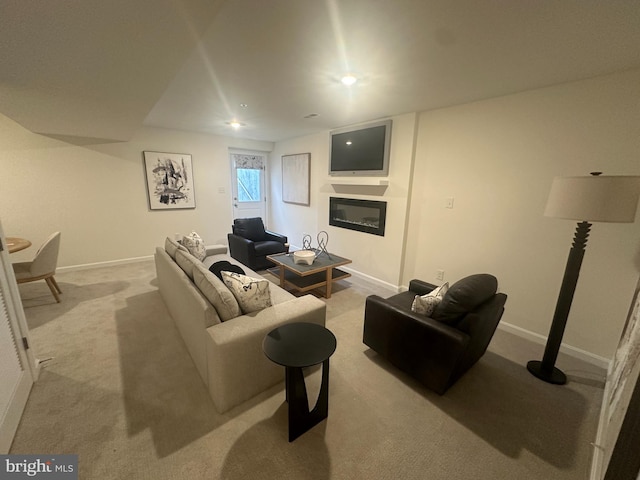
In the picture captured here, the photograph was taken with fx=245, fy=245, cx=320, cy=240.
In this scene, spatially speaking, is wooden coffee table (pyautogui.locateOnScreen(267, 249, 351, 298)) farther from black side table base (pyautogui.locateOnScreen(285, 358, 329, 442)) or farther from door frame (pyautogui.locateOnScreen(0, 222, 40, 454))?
door frame (pyautogui.locateOnScreen(0, 222, 40, 454))

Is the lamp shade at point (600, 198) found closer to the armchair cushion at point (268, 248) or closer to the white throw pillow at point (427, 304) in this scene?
the white throw pillow at point (427, 304)

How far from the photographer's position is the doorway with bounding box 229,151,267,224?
5.47 m

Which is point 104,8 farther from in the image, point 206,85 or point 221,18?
point 206,85

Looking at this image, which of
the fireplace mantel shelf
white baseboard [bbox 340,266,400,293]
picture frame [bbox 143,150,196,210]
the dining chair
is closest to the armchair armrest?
picture frame [bbox 143,150,196,210]

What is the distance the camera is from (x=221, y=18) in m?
1.34

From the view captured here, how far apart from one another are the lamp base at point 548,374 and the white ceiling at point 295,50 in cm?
227

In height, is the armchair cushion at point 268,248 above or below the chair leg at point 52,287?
above

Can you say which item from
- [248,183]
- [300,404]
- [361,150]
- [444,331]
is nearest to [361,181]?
[361,150]

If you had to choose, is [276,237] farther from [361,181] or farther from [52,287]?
[52,287]

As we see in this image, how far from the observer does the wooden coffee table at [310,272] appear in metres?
3.00

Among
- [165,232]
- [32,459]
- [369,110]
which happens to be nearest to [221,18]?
[369,110]

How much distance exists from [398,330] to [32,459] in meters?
2.17

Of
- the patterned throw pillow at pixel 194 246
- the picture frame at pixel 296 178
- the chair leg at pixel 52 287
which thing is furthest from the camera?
the picture frame at pixel 296 178

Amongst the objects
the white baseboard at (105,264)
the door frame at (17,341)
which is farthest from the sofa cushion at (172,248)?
the white baseboard at (105,264)
